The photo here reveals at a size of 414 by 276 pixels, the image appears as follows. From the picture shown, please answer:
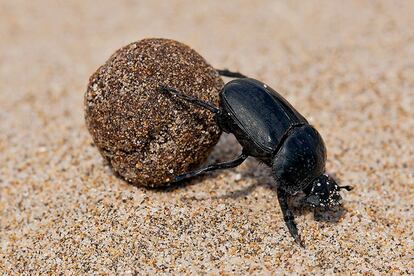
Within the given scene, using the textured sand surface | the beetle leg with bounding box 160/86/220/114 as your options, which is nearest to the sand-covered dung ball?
the beetle leg with bounding box 160/86/220/114

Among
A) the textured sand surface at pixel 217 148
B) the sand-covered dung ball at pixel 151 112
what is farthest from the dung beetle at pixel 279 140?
the textured sand surface at pixel 217 148

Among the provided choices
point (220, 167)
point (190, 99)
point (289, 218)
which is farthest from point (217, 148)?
point (289, 218)

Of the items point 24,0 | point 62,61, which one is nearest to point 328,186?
point 62,61

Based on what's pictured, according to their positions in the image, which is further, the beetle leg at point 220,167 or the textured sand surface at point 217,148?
the beetle leg at point 220,167

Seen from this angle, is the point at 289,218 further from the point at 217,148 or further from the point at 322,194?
the point at 217,148

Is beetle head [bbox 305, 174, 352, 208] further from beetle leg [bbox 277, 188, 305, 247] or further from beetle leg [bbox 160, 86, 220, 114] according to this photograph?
beetle leg [bbox 160, 86, 220, 114]

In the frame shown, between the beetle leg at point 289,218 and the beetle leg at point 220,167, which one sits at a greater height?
the beetle leg at point 220,167

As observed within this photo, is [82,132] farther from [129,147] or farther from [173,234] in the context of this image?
[173,234]

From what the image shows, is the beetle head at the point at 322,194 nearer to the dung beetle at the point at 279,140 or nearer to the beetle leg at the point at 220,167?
the dung beetle at the point at 279,140

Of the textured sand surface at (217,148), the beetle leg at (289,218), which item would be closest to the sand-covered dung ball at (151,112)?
the textured sand surface at (217,148)
